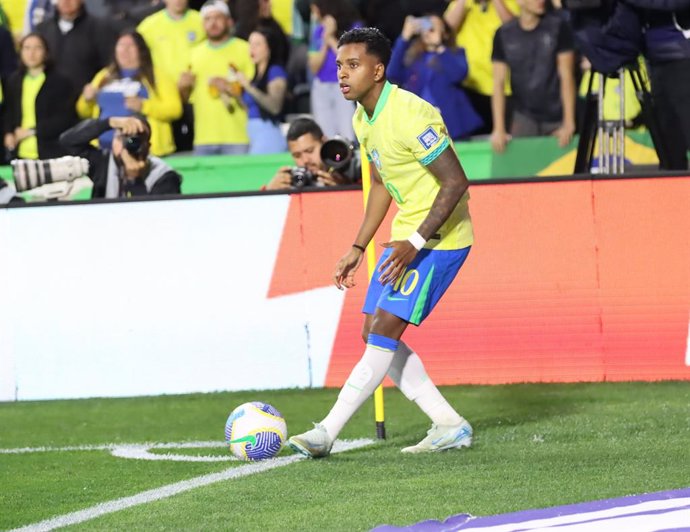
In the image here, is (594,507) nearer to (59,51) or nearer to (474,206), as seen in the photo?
(474,206)

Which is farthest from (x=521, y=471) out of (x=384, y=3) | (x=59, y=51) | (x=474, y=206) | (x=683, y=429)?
(x=59, y=51)

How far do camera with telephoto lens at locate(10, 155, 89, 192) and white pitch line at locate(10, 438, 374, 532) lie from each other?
4.73m

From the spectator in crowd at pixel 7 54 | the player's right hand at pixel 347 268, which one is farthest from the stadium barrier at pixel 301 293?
the spectator in crowd at pixel 7 54

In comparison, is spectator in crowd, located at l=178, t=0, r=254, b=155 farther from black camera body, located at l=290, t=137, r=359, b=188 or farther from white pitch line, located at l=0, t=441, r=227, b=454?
white pitch line, located at l=0, t=441, r=227, b=454

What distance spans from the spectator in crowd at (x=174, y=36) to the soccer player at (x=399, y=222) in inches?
265

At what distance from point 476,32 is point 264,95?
6.62 ft

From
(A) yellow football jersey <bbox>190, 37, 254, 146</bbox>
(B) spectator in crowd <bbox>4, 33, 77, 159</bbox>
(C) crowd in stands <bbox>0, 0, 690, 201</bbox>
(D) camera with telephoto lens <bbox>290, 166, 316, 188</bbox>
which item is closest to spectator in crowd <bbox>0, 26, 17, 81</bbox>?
(C) crowd in stands <bbox>0, 0, 690, 201</bbox>

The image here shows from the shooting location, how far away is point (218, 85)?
A: 13320 millimetres

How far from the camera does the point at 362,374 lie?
23.2ft

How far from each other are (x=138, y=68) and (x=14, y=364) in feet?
12.9

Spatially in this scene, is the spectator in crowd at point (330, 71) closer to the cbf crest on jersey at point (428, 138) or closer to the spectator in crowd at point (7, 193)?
the spectator in crowd at point (7, 193)

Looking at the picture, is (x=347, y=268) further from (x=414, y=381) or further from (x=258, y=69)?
(x=258, y=69)

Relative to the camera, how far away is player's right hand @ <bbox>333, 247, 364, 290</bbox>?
7.15 meters

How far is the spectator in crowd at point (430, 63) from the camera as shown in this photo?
12617 mm
